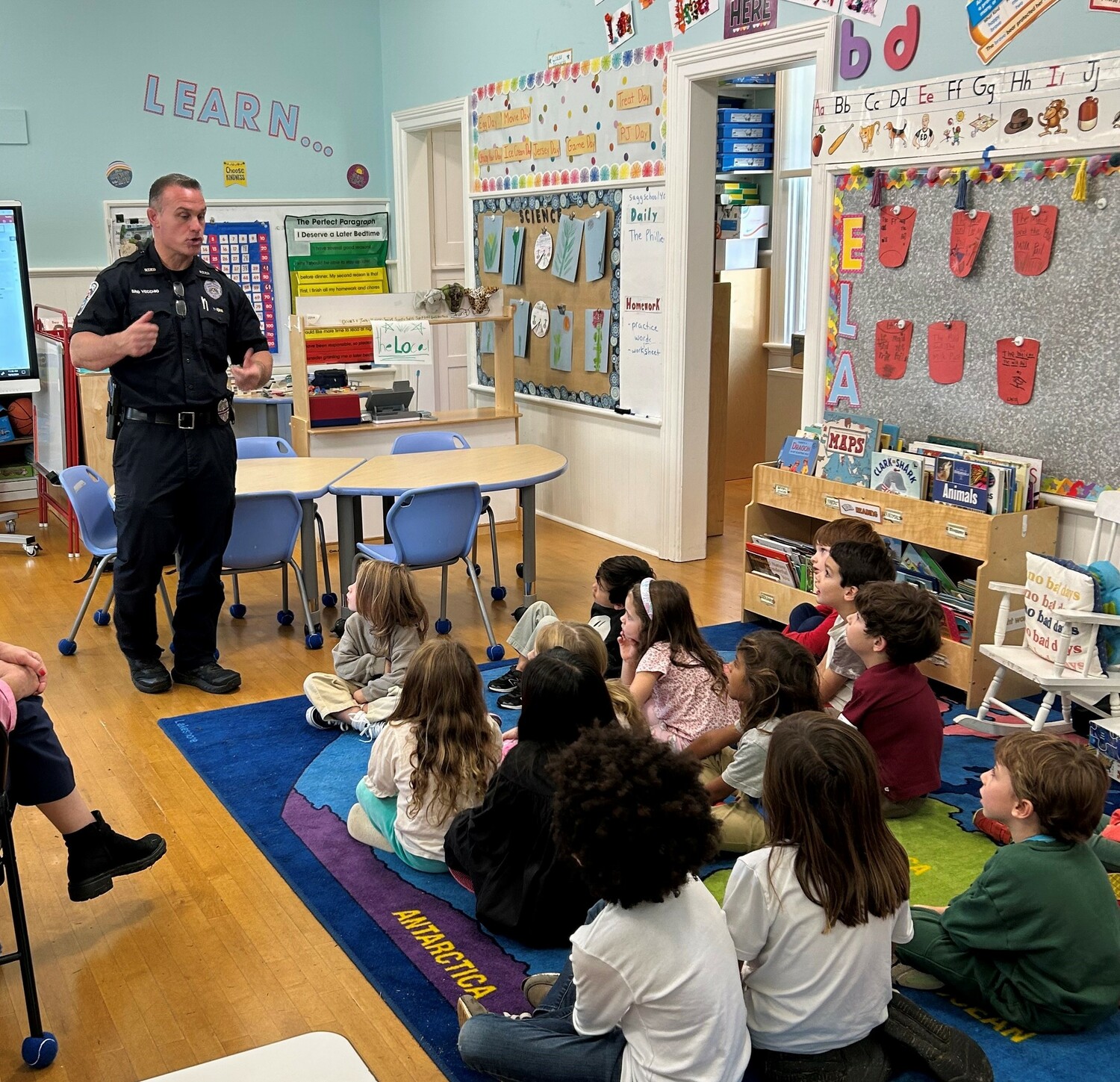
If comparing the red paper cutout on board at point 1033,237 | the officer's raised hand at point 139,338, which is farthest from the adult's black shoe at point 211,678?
the red paper cutout on board at point 1033,237

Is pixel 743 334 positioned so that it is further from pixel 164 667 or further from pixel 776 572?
pixel 164 667

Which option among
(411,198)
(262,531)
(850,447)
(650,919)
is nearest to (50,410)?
(262,531)

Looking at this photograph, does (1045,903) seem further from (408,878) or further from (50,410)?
(50,410)

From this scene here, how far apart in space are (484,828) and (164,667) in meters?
2.20

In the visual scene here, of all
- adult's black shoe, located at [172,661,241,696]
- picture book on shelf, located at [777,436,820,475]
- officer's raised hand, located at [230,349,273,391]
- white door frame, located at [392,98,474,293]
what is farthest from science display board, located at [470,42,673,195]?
adult's black shoe, located at [172,661,241,696]

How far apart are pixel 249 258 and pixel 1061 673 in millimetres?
6196

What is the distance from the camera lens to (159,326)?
13.5 feet

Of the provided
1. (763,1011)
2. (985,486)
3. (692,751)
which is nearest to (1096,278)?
(985,486)

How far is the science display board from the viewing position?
5914mm

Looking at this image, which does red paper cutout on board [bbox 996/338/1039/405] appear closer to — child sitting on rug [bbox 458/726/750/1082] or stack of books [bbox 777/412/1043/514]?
stack of books [bbox 777/412/1043/514]

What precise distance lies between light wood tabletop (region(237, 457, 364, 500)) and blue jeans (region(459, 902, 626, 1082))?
274 cm

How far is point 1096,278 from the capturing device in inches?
157

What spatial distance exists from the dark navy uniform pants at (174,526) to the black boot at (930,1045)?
2.91 m

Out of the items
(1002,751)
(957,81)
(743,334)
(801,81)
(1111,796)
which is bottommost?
(1111,796)
